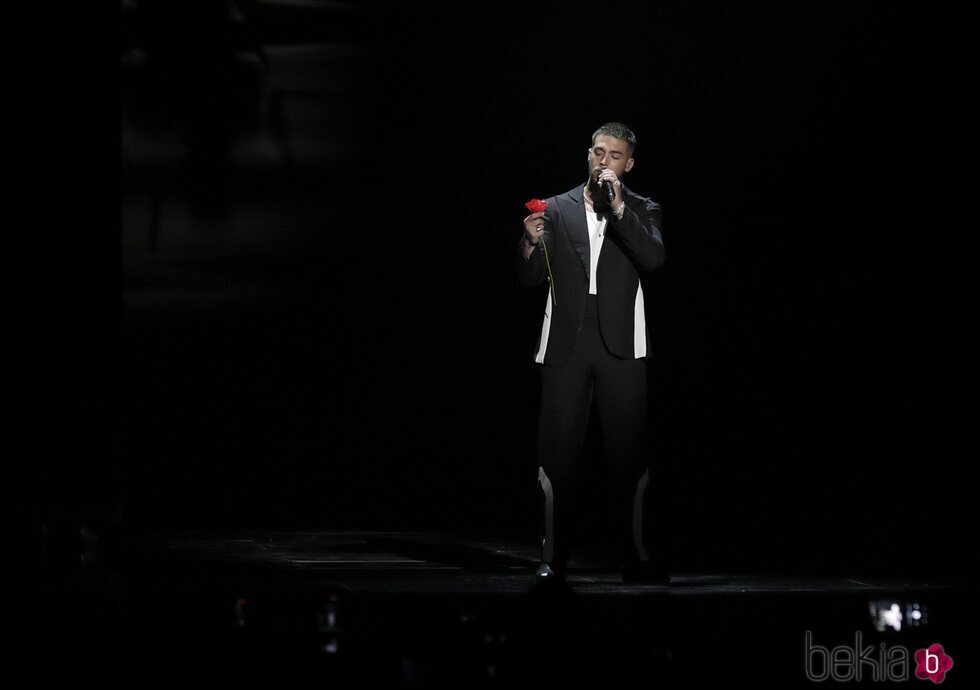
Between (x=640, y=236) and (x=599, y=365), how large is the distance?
1.22 ft

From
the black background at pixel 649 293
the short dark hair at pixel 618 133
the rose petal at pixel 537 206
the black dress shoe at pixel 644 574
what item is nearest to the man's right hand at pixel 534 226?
the rose petal at pixel 537 206

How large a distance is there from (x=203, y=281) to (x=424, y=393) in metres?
1.02

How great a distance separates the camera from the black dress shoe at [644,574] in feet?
13.1

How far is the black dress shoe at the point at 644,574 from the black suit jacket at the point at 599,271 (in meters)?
0.57

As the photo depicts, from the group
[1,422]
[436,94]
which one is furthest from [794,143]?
[1,422]

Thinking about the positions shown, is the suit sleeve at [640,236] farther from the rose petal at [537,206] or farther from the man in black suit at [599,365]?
the rose petal at [537,206]

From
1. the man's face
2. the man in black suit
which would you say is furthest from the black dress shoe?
the man's face

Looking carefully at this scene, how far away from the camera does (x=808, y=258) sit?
5809 mm

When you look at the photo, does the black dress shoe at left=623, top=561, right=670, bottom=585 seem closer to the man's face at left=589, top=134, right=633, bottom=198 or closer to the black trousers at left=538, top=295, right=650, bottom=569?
the black trousers at left=538, top=295, right=650, bottom=569

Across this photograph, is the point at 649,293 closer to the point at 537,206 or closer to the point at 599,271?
the point at 599,271

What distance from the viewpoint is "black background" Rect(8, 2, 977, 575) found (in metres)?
5.71

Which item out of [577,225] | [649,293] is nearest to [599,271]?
[577,225]

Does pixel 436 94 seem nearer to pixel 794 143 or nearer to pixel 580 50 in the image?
pixel 580 50

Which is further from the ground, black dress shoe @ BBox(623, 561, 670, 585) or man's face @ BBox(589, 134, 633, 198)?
man's face @ BBox(589, 134, 633, 198)
